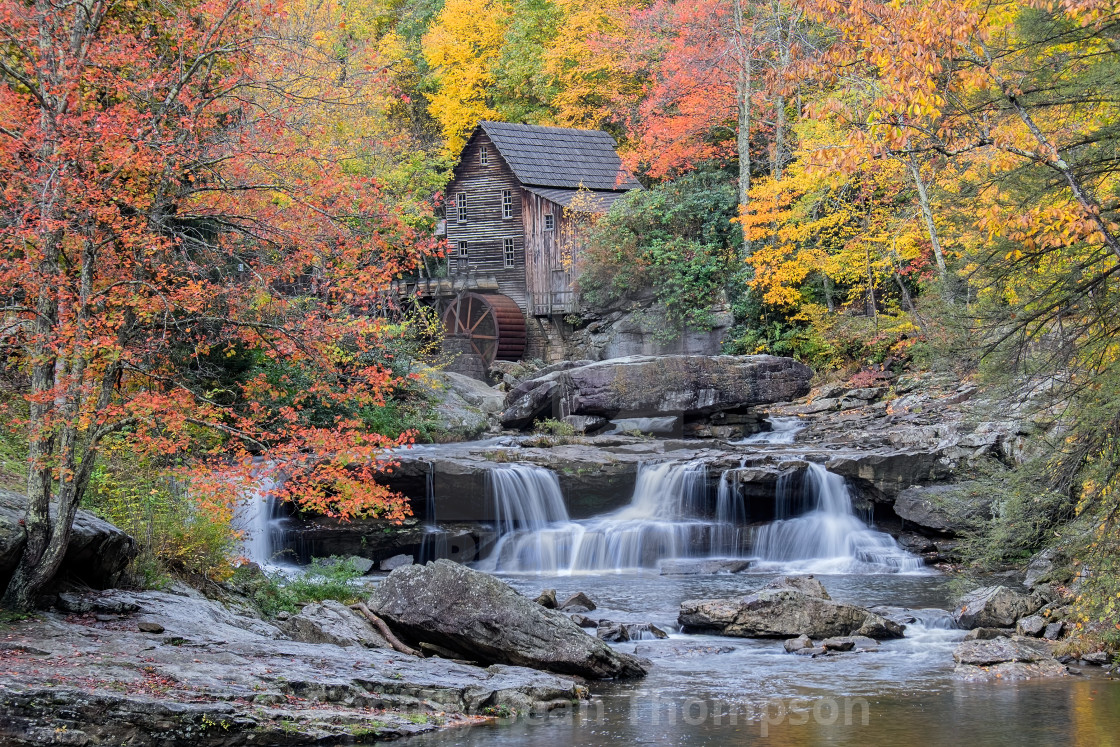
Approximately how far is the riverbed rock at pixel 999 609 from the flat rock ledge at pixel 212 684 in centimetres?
526

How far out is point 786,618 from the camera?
10.9 meters

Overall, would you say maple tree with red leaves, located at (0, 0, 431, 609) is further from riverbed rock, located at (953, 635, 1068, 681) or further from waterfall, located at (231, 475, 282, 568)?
waterfall, located at (231, 475, 282, 568)

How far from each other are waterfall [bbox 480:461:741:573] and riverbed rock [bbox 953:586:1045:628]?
5.69 meters

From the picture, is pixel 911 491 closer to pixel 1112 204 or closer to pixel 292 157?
pixel 1112 204

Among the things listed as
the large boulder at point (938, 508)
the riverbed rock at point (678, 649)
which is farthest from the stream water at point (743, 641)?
the large boulder at point (938, 508)

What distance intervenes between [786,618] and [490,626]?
144 inches

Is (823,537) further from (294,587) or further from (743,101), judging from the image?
(743,101)

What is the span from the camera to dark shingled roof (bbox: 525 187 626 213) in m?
32.3

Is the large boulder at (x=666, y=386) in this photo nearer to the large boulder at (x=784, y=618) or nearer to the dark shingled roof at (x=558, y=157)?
the large boulder at (x=784, y=618)

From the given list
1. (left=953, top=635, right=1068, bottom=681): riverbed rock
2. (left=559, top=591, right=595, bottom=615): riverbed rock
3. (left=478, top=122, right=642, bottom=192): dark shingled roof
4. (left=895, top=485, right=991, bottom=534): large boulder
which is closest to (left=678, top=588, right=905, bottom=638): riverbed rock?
(left=953, top=635, right=1068, bottom=681): riverbed rock

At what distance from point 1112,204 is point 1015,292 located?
2531 millimetres

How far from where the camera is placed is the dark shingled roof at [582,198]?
32.3 metres

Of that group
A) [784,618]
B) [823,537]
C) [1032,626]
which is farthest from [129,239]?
[823,537]

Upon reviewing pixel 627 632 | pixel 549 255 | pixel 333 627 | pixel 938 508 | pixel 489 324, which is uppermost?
pixel 549 255
